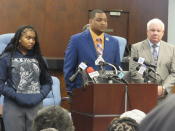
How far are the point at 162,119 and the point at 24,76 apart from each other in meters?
2.88

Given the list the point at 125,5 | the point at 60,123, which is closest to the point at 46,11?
the point at 125,5

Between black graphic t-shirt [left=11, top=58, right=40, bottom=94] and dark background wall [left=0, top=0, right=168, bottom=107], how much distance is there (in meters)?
3.77

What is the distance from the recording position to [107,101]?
2.93 m

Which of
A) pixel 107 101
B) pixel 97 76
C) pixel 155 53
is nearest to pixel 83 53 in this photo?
pixel 97 76

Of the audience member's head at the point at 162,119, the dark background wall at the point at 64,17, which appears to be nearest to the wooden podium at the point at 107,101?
the audience member's head at the point at 162,119

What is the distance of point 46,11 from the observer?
7652 millimetres

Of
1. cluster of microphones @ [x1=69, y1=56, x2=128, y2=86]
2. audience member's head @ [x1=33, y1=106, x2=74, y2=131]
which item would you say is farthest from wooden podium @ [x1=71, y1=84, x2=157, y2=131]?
audience member's head @ [x1=33, y1=106, x2=74, y2=131]

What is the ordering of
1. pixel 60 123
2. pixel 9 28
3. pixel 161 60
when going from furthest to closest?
pixel 9 28 < pixel 161 60 < pixel 60 123

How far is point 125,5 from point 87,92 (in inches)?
213

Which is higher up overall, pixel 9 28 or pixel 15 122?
pixel 9 28

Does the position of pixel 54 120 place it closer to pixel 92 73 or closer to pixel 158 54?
pixel 92 73

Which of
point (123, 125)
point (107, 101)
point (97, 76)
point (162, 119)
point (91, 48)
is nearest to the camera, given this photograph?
point (162, 119)

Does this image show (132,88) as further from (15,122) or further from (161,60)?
(161,60)

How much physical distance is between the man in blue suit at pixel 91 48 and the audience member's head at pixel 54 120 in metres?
1.78
